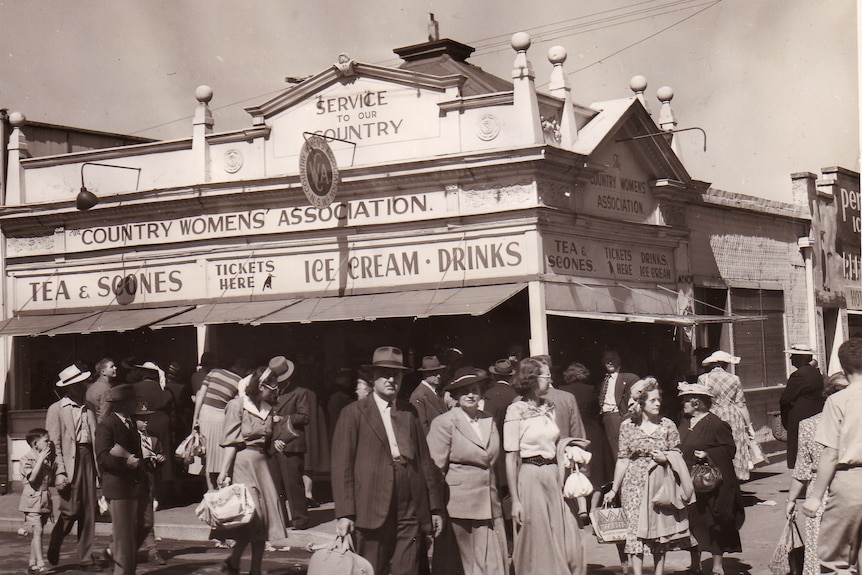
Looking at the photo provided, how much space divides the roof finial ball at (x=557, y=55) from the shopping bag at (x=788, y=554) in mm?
8768

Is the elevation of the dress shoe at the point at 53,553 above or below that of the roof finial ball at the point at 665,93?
below

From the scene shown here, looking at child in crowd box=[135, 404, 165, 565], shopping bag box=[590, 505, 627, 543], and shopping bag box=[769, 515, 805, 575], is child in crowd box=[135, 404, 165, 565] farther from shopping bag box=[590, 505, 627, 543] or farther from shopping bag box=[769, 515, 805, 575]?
shopping bag box=[769, 515, 805, 575]

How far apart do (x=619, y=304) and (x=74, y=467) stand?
8.04 meters

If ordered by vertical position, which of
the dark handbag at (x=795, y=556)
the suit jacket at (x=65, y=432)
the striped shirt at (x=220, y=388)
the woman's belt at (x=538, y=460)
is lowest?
the dark handbag at (x=795, y=556)

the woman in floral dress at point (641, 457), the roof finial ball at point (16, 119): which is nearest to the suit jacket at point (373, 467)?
the woman in floral dress at point (641, 457)

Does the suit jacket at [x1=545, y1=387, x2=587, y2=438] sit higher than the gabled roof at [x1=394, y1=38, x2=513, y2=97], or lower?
lower

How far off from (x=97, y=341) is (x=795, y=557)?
1300cm

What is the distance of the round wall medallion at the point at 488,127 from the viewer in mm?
14953

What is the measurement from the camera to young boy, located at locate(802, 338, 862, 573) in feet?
22.9

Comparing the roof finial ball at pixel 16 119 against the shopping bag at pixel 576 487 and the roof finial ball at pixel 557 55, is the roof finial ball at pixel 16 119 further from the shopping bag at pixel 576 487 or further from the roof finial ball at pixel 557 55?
the shopping bag at pixel 576 487

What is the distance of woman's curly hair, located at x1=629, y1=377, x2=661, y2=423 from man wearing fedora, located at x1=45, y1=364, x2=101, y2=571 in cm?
544

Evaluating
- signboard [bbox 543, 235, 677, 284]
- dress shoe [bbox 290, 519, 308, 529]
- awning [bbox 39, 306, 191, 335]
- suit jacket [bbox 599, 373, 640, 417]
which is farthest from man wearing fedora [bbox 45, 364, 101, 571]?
signboard [bbox 543, 235, 677, 284]

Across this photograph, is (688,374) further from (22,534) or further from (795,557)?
(22,534)


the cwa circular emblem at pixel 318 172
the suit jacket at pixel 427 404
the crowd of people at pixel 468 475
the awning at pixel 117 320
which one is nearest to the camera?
the crowd of people at pixel 468 475
